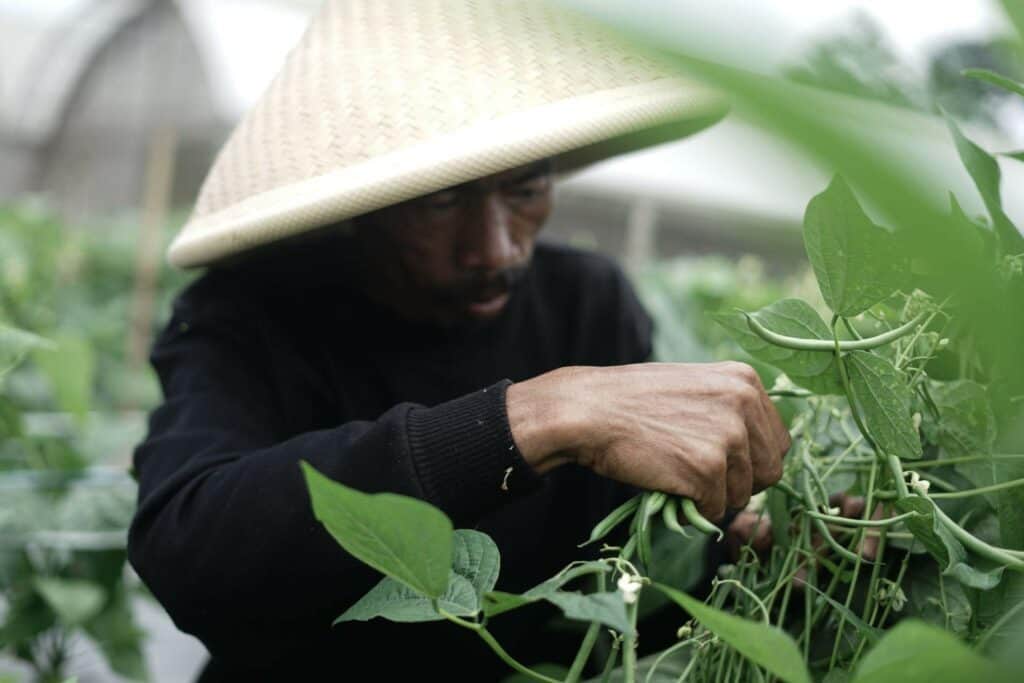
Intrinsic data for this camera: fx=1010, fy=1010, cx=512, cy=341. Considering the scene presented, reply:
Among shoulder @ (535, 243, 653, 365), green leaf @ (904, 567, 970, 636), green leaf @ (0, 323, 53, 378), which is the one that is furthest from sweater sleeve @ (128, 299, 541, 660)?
shoulder @ (535, 243, 653, 365)

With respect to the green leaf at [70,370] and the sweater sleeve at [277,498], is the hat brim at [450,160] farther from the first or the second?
the green leaf at [70,370]

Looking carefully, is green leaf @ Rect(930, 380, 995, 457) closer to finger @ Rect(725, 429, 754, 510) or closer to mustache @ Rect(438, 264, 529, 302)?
finger @ Rect(725, 429, 754, 510)

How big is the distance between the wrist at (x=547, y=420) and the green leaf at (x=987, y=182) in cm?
20

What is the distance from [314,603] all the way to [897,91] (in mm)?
453

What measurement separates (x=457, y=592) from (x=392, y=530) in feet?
0.25

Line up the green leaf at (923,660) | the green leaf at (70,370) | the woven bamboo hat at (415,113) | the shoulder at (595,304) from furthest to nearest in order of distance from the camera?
1. the green leaf at (70,370)
2. the shoulder at (595,304)
3. the woven bamboo hat at (415,113)
4. the green leaf at (923,660)

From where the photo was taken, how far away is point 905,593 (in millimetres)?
547

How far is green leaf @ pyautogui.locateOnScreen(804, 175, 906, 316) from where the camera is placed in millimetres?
396

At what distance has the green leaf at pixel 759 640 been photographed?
0.92ft

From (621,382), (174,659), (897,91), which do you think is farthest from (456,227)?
(174,659)

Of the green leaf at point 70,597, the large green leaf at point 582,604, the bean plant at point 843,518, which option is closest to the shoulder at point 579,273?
Result: the bean plant at point 843,518

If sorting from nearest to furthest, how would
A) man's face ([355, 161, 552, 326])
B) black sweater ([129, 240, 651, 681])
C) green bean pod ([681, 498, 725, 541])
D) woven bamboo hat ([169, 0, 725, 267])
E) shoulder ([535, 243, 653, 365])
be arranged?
1. green bean pod ([681, 498, 725, 541])
2. black sweater ([129, 240, 651, 681])
3. woven bamboo hat ([169, 0, 725, 267])
4. man's face ([355, 161, 552, 326])
5. shoulder ([535, 243, 653, 365])

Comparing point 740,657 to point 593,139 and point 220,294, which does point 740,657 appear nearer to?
point 593,139

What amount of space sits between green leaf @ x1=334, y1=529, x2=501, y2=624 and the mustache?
45 cm
